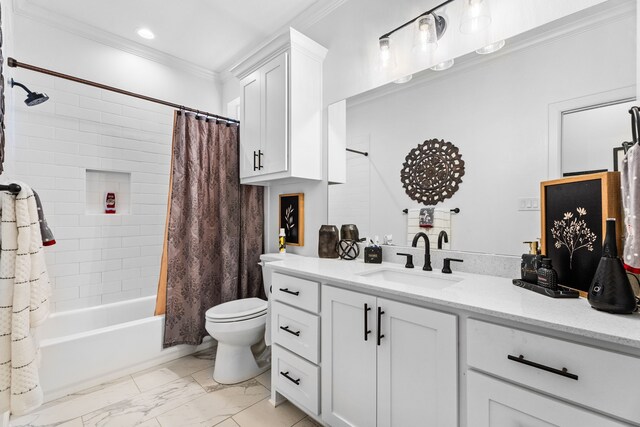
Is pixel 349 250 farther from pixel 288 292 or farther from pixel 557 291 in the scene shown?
pixel 557 291

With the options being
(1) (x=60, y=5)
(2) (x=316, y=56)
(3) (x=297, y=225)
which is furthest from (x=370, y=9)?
(1) (x=60, y=5)

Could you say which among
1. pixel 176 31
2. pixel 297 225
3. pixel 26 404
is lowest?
pixel 26 404

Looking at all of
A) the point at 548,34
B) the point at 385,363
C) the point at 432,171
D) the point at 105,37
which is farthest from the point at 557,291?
the point at 105,37

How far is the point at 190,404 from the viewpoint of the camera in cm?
183

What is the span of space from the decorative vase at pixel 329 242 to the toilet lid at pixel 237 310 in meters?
0.65

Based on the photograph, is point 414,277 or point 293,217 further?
point 293,217

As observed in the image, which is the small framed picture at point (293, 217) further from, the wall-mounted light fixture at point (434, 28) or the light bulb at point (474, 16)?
the light bulb at point (474, 16)

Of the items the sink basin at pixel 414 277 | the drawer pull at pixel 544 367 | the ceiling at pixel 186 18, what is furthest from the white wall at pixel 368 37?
the drawer pull at pixel 544 367

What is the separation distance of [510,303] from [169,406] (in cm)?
199

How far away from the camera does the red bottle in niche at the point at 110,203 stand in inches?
103

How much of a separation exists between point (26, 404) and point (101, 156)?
2080mm

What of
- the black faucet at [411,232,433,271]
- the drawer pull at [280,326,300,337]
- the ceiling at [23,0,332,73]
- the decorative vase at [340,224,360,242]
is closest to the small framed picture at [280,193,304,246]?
the decorative vase at [340,224,360,242]

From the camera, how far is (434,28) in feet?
5.28

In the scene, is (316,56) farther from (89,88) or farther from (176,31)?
(89,88)
